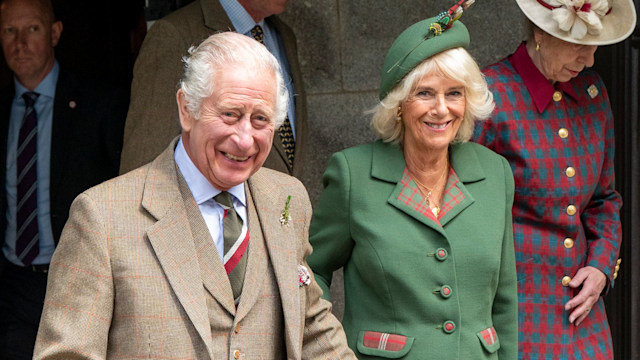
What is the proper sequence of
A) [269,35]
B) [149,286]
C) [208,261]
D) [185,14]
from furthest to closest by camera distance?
[269,35]
[185,14]
[208,261]
[149,286]

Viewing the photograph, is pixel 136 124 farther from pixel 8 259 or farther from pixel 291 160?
pixel 8 259

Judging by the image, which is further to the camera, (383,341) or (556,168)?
(556,168)

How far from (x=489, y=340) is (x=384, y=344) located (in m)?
0.39

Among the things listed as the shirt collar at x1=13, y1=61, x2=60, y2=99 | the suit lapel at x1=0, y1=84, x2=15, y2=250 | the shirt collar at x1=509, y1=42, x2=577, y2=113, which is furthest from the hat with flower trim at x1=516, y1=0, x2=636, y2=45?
the suit lapel at x1=0, y1=84, x2=15, y2=250

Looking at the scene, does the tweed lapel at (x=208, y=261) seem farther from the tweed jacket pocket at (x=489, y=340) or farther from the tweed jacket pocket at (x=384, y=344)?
the tweed jacket pocket at (x=489, y=340)

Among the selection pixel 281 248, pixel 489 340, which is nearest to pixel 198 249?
pixel 281 248

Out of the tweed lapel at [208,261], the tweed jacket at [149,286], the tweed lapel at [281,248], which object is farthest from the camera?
the tweed lapel at [281,248]

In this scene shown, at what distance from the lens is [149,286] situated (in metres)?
2.58

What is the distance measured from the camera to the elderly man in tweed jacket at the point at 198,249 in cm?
253

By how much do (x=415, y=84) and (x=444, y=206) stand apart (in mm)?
465

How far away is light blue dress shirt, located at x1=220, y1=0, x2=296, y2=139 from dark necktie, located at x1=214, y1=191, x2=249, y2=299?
5.19 feet

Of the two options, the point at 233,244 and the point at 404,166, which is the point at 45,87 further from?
the point at 233,244

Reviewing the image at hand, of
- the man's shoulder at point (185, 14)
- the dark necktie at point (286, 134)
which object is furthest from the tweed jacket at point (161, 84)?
the dark necktie at point (286, 134)

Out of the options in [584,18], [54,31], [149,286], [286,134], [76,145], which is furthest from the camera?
[54,31]
